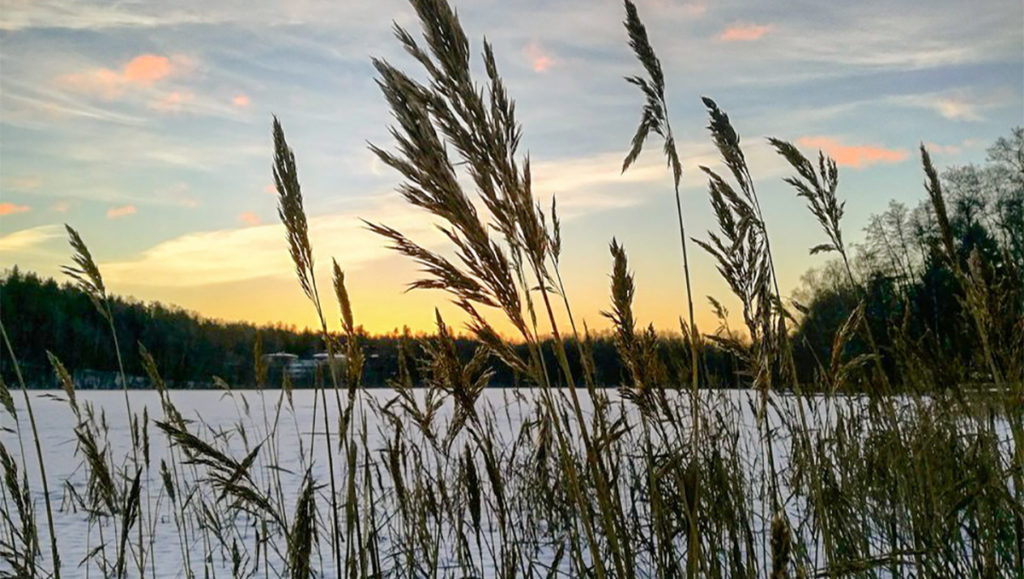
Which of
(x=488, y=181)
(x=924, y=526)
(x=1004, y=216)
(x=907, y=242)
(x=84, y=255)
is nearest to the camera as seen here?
(x=488, y=181)

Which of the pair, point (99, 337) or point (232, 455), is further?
A: point (99, 337)

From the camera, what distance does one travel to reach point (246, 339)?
8869cm

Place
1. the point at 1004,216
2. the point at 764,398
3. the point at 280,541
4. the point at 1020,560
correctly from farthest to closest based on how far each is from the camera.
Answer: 1. the point at 1004,216
2. the point at 280,541
3. the point at 1020,560
4. the point at 764,398

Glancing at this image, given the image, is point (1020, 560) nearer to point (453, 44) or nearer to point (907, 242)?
point (453, 44)

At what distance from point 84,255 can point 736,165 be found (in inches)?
104

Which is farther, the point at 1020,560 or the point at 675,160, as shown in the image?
the point at 1020,560

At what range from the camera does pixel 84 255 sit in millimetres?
3275

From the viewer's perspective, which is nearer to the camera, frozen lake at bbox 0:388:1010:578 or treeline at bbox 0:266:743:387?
frozen lake at bbox 0:388:1010:578

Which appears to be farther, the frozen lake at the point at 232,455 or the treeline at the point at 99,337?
the treeline at the point at 99,337

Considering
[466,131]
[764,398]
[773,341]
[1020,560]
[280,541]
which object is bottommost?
[280,541]

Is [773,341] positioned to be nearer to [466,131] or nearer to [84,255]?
[466,131]

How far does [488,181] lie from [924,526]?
91.6 inches

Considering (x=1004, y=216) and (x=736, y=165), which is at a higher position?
(x=1004, y=216)

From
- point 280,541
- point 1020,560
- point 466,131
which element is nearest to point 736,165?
point 466,131
